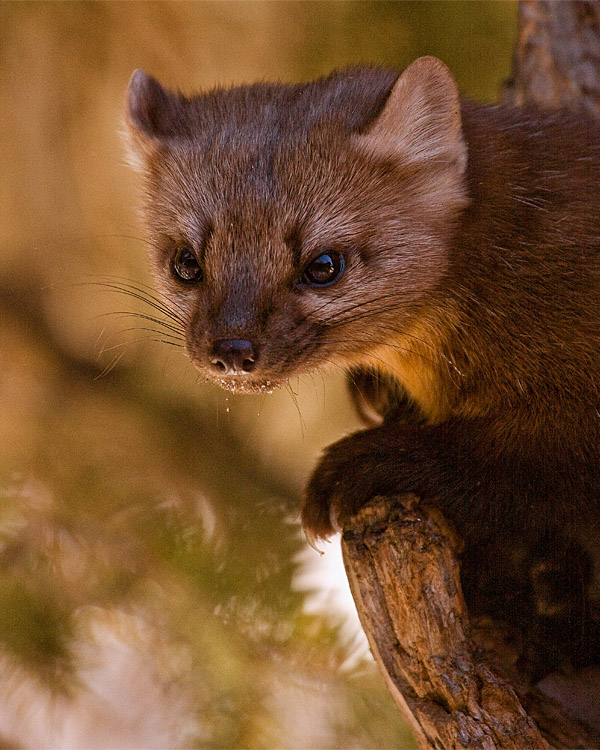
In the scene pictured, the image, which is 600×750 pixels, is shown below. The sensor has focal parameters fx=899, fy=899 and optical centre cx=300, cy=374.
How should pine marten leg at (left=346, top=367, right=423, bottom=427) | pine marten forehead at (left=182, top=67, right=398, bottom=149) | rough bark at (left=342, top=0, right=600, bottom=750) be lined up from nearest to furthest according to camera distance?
1. rough bark at (left=342, top=0, right=600, bottom=750)
2. pine marten forehead at (left=182, top=67, right=398, bottom=149)
3. pine marten leg at (left=346, top=367, right=423, bottom=427)

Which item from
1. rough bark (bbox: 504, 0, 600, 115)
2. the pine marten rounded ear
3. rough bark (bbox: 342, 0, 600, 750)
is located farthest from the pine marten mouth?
rough bark (bbox: 504, 0, 600, 115)

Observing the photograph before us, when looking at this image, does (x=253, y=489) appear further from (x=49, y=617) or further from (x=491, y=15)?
(x=491, y=15)

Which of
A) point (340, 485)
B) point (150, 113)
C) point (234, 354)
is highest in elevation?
point (150, 113)

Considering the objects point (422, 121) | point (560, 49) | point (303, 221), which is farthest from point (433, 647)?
point (560, 49)

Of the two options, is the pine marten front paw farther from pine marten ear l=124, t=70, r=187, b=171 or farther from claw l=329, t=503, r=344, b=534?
pine marten ear l=124, t=70, r=187, b=171

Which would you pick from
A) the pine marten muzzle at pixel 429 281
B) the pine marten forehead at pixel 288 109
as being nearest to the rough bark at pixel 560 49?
the pine marten muzzle at pixel 429 281

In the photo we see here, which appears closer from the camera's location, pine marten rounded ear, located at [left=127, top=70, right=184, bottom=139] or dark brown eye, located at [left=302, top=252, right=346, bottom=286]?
dark brown eye, located at [left=302, top=252, right=346, bottom=286]

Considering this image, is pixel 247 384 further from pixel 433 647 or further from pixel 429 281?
pixel 433 647
